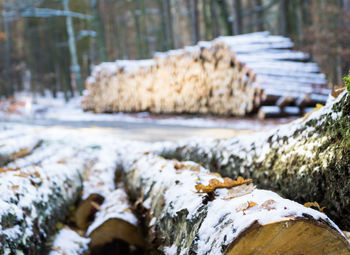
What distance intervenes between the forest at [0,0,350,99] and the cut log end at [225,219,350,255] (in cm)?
932

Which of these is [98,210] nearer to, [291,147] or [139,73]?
[291,147]

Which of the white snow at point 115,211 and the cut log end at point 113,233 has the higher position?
the white snow at point 115,211

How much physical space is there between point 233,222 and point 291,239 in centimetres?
20

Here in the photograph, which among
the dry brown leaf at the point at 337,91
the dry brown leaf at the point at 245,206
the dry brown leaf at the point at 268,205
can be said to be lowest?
the dry brown leaf at the point at 245,206

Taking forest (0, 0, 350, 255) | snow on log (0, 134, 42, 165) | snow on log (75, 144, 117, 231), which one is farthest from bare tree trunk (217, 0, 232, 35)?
snow on log (75, 144, 117, 231)

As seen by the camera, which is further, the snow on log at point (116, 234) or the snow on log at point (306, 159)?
the snow on log at point (116, 234)

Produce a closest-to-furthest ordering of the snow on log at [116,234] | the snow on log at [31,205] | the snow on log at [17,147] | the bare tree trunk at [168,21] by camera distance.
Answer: the snow on log at [31,205] < the snow on log at [116,234] < the snow on log at [17,147] < the bare tree trunk at [168,21]

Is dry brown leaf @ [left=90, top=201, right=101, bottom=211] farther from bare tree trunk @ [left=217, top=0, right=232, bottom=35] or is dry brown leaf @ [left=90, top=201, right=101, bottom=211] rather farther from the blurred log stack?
bare tree trunk @ [left=217, top=0, right=232, bottom=35]

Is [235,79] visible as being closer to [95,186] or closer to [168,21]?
[95,186]

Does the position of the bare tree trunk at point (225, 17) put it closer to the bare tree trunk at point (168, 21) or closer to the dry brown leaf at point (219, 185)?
the bare tree trunk at point (168, 21)

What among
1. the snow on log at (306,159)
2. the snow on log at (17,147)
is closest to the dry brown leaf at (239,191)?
the snow on log at (306,159)

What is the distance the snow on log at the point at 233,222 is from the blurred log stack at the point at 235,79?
202 inches

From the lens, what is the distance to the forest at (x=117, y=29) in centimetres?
1275

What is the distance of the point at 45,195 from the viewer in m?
2.46
